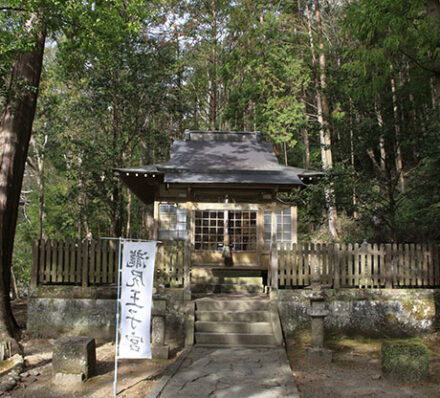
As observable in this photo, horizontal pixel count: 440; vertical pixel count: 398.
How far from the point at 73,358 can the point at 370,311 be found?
6198 mm

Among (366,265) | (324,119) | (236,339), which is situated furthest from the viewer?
(324,119)

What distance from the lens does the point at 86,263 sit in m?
8.93

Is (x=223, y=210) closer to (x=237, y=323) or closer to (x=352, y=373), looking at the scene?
(x=237, y=323)

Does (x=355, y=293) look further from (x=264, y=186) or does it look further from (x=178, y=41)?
(x=178, y=41)

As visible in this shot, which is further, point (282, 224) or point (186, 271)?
point (282, 224)

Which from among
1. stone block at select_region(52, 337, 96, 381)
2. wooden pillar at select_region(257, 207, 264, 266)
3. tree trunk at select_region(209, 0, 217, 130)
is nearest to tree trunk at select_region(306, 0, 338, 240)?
wooden pillar at select_region(257, 207, 264, 266)

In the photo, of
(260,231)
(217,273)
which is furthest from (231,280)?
(260,231)

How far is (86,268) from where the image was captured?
895 cm

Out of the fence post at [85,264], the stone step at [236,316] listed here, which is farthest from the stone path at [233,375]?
the fence post at [85,264]

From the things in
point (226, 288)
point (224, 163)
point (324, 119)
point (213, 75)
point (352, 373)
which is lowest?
point (352, 373)

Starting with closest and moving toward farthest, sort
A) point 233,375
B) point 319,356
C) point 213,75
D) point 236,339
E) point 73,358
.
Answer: point 233,375
point 73,358
point 319,356
point 236,339
point 213,75

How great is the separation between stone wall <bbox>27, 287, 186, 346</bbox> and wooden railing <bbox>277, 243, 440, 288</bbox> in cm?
253

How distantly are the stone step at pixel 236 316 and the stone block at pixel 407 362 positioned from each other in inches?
111

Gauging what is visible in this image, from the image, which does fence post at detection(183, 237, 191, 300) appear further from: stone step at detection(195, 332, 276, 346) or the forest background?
the forest background
